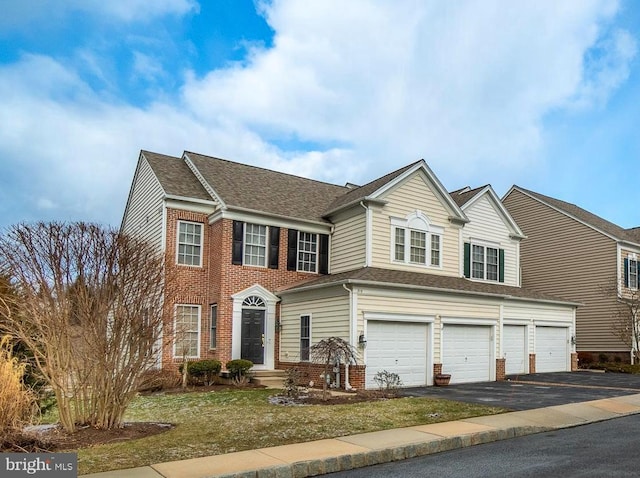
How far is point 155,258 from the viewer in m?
A: 10.9

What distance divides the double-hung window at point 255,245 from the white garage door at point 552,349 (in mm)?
13210

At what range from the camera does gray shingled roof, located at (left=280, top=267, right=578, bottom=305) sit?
18.9 metres

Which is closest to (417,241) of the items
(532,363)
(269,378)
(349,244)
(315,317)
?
(349,244)

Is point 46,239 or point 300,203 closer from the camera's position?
point 46,239

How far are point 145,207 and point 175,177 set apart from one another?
2.37 metres

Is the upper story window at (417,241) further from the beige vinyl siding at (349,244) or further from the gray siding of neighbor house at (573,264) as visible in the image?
the gray siding of neighbor house at (573,264)

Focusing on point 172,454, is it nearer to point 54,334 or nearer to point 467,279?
point 54,334

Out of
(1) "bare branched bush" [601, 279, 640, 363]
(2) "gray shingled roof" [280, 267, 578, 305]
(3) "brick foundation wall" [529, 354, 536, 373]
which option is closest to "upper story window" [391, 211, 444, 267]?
(2) "gray shingled roof" [280, 267, 578, 305]

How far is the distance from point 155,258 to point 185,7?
26.1 ft

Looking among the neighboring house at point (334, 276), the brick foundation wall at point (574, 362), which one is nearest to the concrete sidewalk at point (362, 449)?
the neighboring house at point (334, 276)

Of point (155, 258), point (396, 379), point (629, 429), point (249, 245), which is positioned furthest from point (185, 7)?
point (629, 429)

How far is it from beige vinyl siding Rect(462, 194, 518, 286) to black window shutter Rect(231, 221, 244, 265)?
32.0 ft

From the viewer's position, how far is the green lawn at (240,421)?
8.62 metres

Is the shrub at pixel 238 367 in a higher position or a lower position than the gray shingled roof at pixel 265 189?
lower
